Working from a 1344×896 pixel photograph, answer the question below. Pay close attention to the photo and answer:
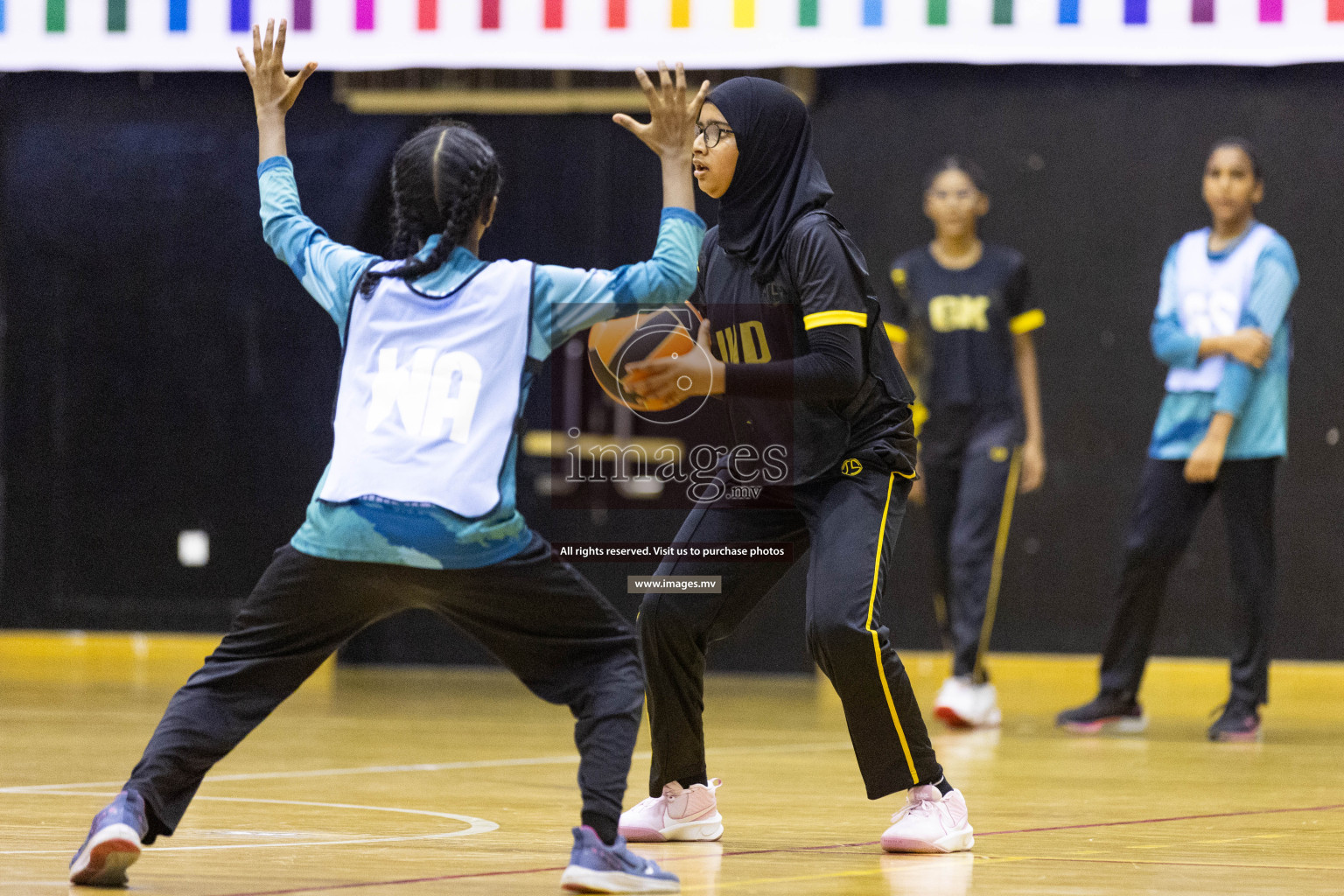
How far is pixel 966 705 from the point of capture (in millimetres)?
6246

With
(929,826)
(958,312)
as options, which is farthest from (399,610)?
(958,312)

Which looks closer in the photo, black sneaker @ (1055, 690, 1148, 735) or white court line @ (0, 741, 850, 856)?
white court line @ (0, 741, 850, 856)

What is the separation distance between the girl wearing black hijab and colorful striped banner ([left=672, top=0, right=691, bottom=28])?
3747mm

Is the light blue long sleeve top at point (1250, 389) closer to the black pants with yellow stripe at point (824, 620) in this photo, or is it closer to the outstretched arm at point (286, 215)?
the black pants with yellow stripe at point (824, 620)

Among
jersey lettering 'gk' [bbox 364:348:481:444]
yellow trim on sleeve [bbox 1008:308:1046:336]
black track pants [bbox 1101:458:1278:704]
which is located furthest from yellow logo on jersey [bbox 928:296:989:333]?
jersey lettering 'gk' [bbox 364:348:481:444]

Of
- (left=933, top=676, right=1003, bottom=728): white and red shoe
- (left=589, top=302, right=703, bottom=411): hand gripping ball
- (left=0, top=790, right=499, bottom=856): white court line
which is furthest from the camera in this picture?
(left=933, top=676, right=1003, bottom=728): white and red shoe

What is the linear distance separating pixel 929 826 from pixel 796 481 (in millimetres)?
691

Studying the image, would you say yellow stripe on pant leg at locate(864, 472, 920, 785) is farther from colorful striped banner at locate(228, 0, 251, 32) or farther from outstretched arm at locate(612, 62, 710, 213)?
colorful striped banner at locate(228, 0, 251, 32)

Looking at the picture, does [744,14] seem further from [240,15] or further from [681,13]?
[240,15]

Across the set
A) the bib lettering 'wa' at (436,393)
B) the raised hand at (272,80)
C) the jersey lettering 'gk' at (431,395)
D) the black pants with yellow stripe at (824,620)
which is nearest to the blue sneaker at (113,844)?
the bib lettering 'wa' at (436,393)

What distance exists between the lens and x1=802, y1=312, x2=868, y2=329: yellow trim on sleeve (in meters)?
3.33

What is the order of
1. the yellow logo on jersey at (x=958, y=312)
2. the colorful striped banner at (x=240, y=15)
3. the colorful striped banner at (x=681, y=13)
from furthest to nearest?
1. the colorful striped banner at (x=240, y=15)
2. the colorful striped banner at (x=681, y=13)
3. the yellow logo on jersey at (x=958, y=312)

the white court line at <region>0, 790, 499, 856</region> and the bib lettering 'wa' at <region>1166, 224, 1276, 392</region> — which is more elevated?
the bib lettering 'wa' at <region>1166, 224, 1276, 392</region>

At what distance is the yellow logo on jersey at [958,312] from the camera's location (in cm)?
671
